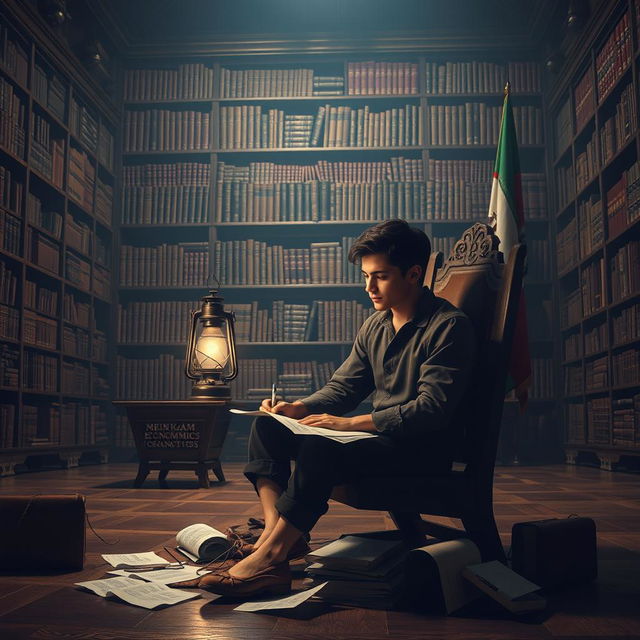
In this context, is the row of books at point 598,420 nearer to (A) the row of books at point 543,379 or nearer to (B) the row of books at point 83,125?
(A) the row of books at point 543,379

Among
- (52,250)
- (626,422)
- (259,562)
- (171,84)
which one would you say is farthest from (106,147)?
(259,562)

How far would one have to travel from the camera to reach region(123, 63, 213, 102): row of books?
21.5ft

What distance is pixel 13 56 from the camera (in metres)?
4.82

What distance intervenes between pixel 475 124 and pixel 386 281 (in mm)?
4886

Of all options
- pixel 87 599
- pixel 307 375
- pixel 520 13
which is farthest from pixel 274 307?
pixel 87 599

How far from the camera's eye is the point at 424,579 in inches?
59.9

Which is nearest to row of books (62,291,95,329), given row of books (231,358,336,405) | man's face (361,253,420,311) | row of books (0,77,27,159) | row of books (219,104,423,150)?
row of books (0,77,27,159)

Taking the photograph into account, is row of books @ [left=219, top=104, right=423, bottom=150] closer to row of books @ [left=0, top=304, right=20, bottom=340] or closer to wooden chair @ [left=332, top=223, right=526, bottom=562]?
row of books @ [left=0, top=304, right=20, bottom=340]

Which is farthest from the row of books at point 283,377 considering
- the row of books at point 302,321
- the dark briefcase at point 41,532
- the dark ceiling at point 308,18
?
the dark briefcase at point 41,532

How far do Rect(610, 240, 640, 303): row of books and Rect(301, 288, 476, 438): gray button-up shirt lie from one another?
2.92 meters

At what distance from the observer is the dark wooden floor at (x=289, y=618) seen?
4.44ft

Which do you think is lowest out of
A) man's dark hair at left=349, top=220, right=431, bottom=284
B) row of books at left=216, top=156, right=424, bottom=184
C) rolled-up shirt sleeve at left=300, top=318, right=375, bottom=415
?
rolled-up shirt sleeve at left=300, top=318, right=375, bottom=415

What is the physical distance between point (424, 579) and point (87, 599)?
71 centimetres

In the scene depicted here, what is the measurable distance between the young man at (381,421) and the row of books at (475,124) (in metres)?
4.69
